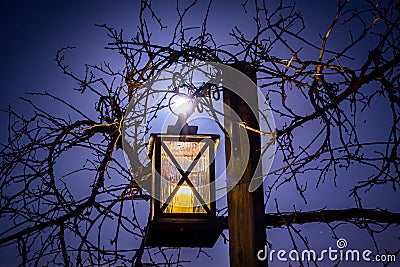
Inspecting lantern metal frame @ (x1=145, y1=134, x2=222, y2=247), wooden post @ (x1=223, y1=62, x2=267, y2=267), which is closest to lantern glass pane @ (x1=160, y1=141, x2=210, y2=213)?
lantern metal frame @ (x1=145, y1=134, x2=222, y2=247)

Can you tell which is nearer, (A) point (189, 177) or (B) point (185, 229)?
(B) point (185, 229)

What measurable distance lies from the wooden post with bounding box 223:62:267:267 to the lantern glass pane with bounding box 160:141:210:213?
0.13m

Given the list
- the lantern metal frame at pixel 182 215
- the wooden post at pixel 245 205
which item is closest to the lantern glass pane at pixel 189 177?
the lantern metal frame at pixel 182 215

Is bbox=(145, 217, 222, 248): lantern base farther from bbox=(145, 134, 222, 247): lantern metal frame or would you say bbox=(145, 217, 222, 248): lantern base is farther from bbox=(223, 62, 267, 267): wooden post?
bbox=(223, 62, 267, 267): wooden post

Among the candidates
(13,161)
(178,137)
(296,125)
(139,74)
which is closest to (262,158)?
(296,125)

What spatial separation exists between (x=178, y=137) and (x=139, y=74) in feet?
1.48

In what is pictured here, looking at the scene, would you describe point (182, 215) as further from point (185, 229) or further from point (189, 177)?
point (189, 177)

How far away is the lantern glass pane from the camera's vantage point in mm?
2338

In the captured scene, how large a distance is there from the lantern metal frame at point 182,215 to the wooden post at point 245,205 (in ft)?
0.35

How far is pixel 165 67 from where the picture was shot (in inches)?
103

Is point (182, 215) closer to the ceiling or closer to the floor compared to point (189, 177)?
closer to the floor

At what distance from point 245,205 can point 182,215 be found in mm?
296

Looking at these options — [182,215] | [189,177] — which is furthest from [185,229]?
[189,177]

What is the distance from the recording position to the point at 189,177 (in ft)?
7.82
